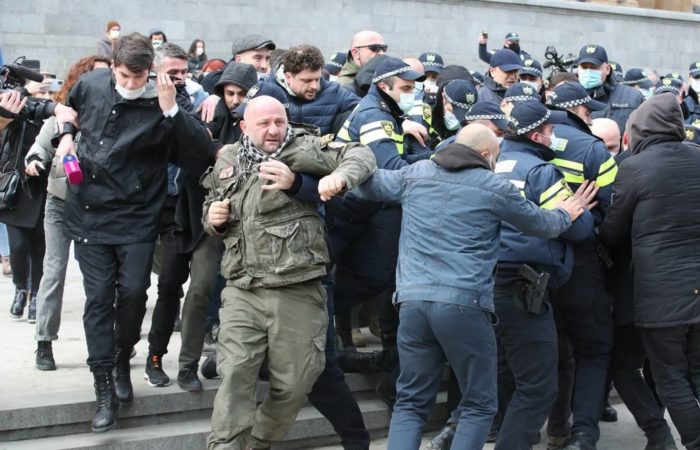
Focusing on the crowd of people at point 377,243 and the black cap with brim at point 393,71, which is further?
the black cap with brim at point 393,71

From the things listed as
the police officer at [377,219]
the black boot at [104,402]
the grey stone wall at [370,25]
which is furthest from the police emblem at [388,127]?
the grey stone wall at [370,25]

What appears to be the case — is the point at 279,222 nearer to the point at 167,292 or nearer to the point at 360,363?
the point at 167,292

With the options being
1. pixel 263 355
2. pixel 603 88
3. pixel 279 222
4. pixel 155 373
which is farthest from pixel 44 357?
pixel 603 88

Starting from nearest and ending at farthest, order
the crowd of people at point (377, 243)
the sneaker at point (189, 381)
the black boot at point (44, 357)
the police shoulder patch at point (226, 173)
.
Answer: the crowd of people at point (377, 243) < the police shoulder patch at point (226, 173) < the sneaker at point (189, 381) < the black boot at point (44, 357)

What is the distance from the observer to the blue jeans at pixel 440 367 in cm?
572

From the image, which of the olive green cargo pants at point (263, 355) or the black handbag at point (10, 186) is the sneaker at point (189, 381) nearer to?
the olive green cargo pants at point (263, 355)

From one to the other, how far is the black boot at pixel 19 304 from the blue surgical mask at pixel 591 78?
187 inches

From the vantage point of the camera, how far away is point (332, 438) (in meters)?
7.10

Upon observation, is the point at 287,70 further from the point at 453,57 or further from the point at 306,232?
the point at 453,57

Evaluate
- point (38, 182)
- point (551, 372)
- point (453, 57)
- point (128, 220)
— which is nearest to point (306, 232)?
point (128, 220)

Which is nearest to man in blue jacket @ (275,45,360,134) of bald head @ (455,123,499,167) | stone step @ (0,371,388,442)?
bald head @ (455,123,499,167)

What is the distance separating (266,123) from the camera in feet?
19.5

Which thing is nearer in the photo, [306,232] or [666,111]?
[306,232]

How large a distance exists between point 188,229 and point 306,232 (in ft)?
4.09
